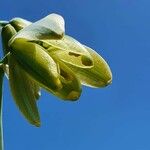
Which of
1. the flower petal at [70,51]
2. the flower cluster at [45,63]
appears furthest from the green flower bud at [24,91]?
the flower petal at [70,51]

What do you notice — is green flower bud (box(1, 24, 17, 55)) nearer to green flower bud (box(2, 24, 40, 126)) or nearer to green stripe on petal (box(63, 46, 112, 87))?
green flower bud (box(2, 24, 40, 126))

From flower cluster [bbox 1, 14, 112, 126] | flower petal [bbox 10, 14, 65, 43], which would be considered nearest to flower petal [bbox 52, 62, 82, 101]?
flower cluster [bbox 1, 14, 112, 126]

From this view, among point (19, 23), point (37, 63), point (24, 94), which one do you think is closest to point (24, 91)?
point (24, 94)

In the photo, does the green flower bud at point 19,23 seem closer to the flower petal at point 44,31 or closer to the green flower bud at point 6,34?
the green flower bud at point 6,34

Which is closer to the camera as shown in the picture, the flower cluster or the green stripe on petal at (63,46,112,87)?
the flower cluster

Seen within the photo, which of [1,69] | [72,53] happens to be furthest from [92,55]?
[1,69]
